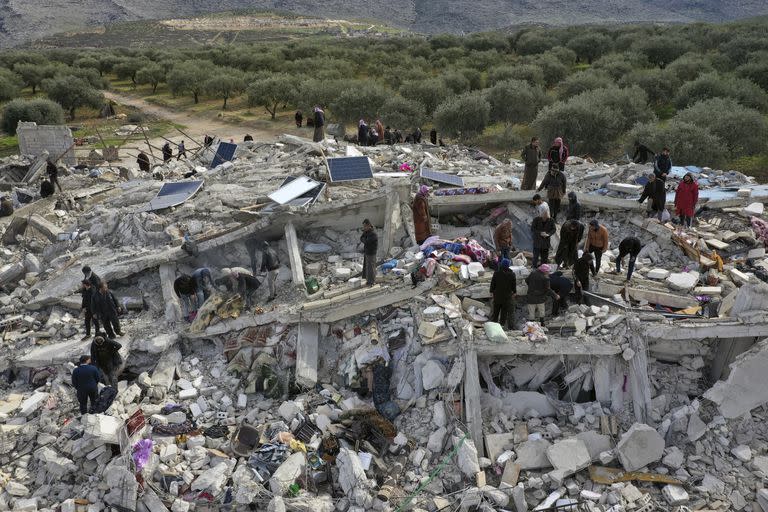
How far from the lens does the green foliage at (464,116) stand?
2402cm

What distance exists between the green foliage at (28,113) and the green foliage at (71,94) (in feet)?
11.4

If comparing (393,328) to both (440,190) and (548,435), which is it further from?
(440,190)

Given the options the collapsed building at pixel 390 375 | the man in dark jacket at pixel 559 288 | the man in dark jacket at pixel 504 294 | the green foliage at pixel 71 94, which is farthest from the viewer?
the green foliage at pixel 71 94

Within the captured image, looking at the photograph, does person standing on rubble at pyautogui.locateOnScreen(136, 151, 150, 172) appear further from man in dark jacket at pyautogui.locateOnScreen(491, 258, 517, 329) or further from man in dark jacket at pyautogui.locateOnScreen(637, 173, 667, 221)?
man in dark jacket at pyautogui.locateOnScreen(637, 173, 667, 221)

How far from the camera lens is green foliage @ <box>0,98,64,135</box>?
27719 mm

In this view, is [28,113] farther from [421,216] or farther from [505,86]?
Answer: [421,216]

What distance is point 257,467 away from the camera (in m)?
7.24

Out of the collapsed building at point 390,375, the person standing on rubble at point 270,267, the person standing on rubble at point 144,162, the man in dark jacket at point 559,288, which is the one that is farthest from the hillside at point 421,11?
the man in dark jacket at point 559,288

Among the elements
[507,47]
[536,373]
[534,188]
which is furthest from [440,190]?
[507,47]

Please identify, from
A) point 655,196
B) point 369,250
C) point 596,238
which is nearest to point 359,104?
point 655,196

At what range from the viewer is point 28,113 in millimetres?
27875

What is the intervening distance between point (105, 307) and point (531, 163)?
7.95 m

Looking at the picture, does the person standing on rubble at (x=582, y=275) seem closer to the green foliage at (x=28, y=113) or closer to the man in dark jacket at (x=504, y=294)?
the man in dark jacket at (x=504, y=294)

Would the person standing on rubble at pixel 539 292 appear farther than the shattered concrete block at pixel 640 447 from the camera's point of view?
Yes
